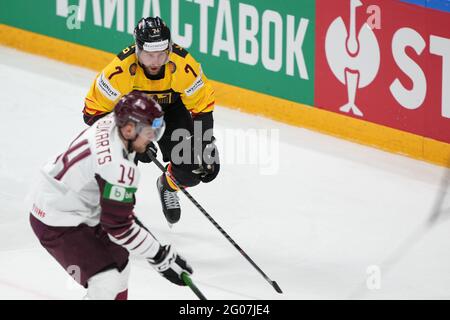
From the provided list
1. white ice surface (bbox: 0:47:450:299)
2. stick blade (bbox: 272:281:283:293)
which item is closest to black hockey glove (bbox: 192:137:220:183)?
white ice surface (bbox: 0:47:450:299)

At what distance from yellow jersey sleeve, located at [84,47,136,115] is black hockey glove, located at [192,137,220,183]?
74 centimetres

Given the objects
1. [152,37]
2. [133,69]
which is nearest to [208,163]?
[133,69]

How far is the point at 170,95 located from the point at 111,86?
1.51 feet

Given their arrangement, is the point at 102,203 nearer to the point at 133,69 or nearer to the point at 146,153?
the point at 133,69

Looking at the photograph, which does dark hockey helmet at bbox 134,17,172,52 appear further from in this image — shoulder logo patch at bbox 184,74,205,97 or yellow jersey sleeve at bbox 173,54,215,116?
shoulder logo patch at bbox 184,74,205,97

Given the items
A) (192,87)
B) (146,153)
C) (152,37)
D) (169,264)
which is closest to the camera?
(169,264)

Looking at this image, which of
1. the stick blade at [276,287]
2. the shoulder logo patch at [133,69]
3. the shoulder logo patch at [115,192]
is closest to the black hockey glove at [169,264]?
the shoulder logo patch at [115,192]

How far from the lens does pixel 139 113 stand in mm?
5816

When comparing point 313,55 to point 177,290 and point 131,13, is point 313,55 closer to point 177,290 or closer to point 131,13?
point 131,13

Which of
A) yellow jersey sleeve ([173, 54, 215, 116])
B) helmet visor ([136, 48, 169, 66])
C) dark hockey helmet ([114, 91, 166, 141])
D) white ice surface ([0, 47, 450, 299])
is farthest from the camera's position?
yellow jersey sleeve ([173, 54, 215, 116])

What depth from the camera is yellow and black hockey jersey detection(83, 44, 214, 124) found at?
7539 millimetres

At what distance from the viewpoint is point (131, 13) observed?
34.9ft

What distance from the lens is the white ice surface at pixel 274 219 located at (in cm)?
727

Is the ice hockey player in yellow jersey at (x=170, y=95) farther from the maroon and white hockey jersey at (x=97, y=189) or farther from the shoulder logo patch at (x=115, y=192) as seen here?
the shoulder logo patch at (x=115, y=192)
